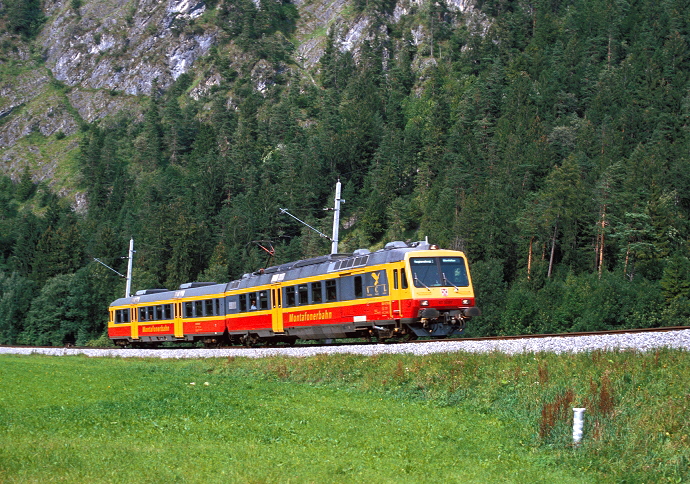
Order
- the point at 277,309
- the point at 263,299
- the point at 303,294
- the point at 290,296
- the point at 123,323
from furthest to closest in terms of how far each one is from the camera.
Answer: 1. the point at 123,323
2. the point at 263,299
3. the point at 277,309
4. the point at 290,296
5. the point at 303,294

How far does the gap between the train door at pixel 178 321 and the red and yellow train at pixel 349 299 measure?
2.16 metres

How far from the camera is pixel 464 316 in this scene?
1037 inches

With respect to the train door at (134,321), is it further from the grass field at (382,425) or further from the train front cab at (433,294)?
the train front cab at (433,294)

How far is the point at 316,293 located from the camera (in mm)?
29750

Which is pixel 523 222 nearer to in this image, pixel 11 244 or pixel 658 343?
pixel 658 343

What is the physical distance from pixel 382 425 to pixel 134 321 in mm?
36819

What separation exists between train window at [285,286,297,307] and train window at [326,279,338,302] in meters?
2.72

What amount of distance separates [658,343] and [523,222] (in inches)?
2809

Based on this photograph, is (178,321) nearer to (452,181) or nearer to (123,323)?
(123,323)

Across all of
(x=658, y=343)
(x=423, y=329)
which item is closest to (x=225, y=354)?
(x=423, y=329)

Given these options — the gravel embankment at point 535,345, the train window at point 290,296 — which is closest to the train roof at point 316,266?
the train window at point 290,296

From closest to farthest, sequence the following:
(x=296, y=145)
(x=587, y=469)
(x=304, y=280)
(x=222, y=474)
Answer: (x=222, y=474), (x=587, y=469), (x=304, y=280), (x=296, y=145)

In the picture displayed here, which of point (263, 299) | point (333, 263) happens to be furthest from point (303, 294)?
point (263, 299)

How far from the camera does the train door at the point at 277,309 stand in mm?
32375
